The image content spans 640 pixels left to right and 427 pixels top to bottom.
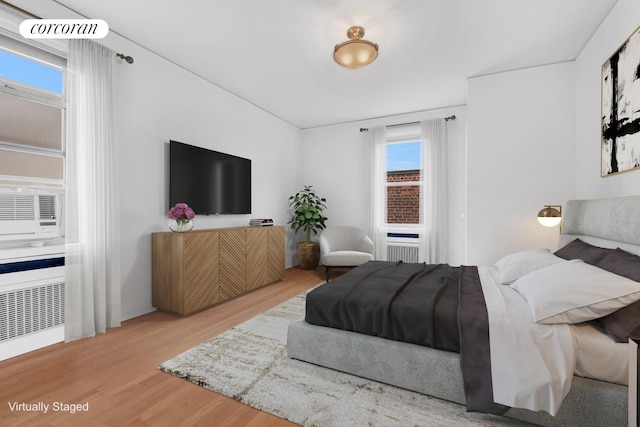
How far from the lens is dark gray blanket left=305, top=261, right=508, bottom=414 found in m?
1.43

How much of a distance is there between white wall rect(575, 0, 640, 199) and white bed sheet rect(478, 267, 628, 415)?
150 cm

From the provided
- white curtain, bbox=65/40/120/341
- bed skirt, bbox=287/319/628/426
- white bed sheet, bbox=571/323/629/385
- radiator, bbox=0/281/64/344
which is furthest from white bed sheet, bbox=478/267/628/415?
radiator, bbox=0/281/64/344

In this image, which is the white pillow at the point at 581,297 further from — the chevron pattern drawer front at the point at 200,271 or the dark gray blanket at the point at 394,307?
the chevron pattern drawer front at the point at 200,271

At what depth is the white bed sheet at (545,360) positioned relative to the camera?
50.0 inches

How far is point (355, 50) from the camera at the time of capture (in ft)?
8.46

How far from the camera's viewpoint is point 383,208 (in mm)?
5199

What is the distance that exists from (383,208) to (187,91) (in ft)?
11.7

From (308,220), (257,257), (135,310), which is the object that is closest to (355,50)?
(257,257)

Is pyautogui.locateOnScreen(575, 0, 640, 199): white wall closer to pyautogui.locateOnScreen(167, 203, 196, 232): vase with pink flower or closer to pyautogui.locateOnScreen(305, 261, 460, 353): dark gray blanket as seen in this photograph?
pyautogui.locateOnScreen(305, 261, 460, 353): dark gray blanket

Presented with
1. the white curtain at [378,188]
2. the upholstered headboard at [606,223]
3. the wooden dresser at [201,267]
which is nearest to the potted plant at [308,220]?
the white curtain at [378,188]

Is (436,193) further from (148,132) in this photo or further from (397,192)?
(148,132)

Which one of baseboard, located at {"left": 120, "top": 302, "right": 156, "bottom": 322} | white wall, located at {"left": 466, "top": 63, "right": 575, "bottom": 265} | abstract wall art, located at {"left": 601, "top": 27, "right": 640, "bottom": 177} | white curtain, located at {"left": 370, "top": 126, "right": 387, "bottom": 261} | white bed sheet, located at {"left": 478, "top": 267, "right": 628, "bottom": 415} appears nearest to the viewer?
white bed sheet, located at {"left": 478, "top": 267, "right": 628, "bottom": 415}

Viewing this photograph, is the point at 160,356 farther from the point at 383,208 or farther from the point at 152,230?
the point at 383,208

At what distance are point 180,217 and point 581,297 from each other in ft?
10.9
